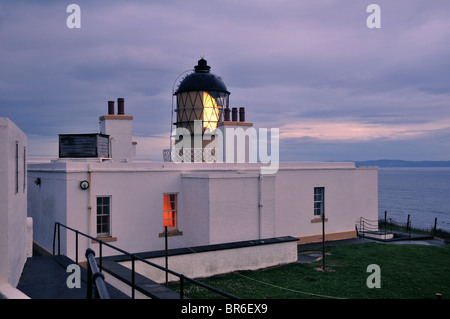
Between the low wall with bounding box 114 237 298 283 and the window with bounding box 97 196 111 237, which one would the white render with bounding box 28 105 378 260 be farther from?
the low wall with bounding box 114 237 298 283

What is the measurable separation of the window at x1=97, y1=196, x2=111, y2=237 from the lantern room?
10.0 meters

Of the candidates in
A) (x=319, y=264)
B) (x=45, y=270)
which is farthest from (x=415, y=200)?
(x=45, y=270)

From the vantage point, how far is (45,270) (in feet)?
29.2

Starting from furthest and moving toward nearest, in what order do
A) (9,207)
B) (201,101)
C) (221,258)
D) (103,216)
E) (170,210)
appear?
(201,101), (170,210), (103,216), (221,258), (9,207)

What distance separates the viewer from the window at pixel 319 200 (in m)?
20.5

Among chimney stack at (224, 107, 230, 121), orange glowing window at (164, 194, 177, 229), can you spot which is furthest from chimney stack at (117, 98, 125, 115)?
orange glowing window at (164, 194, 177, 229)

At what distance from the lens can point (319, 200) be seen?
20703 millimetres

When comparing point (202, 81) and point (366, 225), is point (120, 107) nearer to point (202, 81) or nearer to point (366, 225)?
point (202, 81)

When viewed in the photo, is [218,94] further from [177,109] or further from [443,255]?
[443,255]

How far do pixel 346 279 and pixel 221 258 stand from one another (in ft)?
14.2

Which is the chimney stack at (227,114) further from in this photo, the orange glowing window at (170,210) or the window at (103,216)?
the window at (103,216)

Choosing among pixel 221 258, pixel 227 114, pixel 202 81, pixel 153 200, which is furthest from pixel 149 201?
pixel 202 81

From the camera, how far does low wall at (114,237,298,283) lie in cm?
1263
